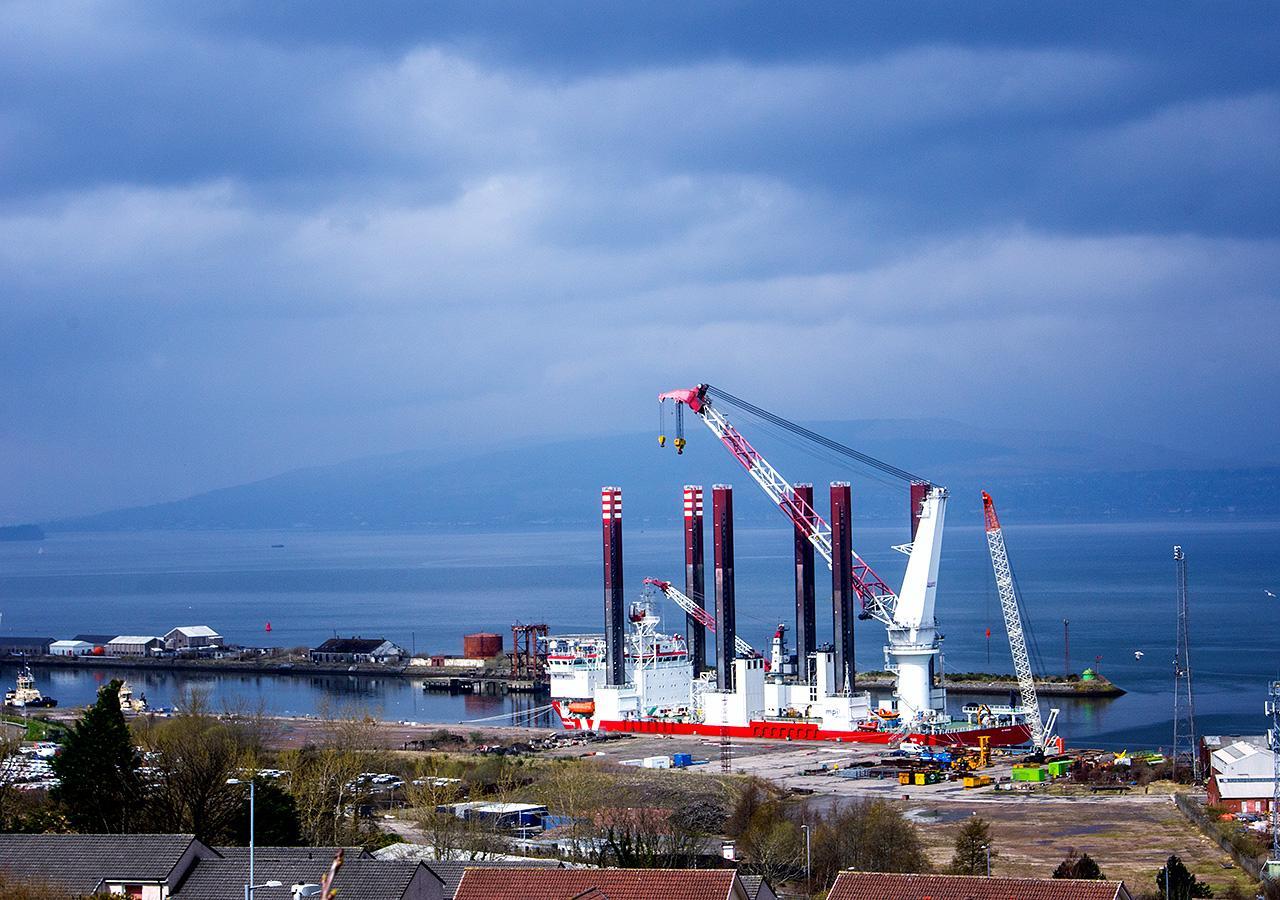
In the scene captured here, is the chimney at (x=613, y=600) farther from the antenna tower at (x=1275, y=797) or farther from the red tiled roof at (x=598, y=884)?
the red tiled roof at (x=598, y=884)

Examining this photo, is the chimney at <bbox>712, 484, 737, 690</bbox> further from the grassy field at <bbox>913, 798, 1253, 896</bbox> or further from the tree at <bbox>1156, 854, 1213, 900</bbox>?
the tree at <bbox>1156, 854, 1213, 900</bbox>

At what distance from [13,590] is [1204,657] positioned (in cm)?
10640

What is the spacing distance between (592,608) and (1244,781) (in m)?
71.3

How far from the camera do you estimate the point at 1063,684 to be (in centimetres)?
5500

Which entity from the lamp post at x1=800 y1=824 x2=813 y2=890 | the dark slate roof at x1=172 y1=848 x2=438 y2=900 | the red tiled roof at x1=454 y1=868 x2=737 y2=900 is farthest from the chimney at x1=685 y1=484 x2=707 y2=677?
the red tiled roof at x1=454 y1=868 x2=737 y2=900

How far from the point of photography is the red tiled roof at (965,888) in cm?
1338

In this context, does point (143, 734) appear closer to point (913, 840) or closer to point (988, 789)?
point (913, 840)

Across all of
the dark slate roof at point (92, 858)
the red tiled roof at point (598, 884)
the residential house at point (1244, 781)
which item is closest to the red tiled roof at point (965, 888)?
the red tiled roof at point (598, 884)

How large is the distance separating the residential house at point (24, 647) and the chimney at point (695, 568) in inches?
1442

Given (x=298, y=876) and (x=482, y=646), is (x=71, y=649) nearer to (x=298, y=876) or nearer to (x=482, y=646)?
(x=482, y=646)

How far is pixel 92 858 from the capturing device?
1571 cm

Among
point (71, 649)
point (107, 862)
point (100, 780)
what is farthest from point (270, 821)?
point (71, 649)

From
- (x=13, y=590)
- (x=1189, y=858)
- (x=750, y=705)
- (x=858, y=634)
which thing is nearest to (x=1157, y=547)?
(x=858, y=634)

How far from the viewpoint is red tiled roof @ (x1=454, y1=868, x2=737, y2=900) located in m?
13.7
